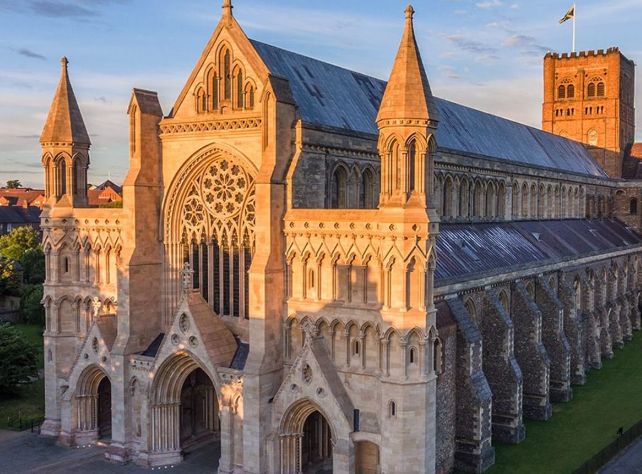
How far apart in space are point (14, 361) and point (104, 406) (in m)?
9.64

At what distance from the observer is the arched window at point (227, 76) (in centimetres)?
3052

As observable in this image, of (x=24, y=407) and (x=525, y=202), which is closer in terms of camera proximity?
(x=24, y=407)

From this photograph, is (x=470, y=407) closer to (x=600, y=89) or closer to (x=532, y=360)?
(x=532, y=360)

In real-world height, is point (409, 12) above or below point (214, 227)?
above

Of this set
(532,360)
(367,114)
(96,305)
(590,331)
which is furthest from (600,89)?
(96,305)

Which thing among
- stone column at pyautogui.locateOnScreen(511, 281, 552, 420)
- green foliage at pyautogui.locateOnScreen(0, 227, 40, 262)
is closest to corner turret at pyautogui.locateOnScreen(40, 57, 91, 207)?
stone column at pyautogui.locateOnScreen(511, 281, 552, 420)

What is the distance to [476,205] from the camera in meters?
45.1

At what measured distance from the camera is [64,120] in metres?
35.4

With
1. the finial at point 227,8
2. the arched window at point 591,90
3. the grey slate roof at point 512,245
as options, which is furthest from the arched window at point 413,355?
the arched window at point 591,90

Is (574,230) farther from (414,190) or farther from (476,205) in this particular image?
(414,190)

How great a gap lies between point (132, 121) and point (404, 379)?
17.3 m

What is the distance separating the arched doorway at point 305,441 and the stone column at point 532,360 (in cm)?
1255

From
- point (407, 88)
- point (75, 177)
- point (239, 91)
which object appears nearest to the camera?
point (407, 88)

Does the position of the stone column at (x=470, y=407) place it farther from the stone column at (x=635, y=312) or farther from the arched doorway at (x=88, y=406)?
the stone column at (x=635, y=312)
